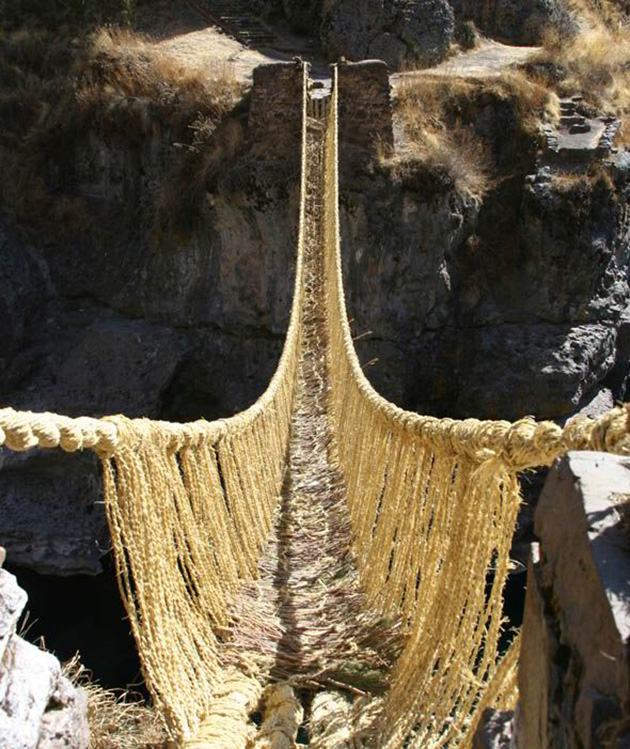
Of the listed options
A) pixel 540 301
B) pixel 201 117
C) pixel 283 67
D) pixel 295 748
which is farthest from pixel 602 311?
pixel 295 748

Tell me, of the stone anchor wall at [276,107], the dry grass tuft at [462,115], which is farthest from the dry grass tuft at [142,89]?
the dry grass tuft at [462,115]

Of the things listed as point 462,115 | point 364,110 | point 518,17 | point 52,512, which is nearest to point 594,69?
point 518,17

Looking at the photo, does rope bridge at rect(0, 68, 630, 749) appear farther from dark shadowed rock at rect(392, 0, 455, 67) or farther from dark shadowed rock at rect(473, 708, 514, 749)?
dark shadowed rock at rect(392, 0, 455, 67)

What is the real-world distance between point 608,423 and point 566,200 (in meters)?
8.90

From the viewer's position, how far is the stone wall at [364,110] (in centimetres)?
927

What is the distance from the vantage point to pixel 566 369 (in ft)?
31.3

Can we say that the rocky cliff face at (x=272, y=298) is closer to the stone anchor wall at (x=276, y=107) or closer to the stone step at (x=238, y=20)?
the stone anchor wall at (x=276, y=107)

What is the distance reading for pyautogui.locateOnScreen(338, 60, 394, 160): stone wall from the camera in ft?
30.4

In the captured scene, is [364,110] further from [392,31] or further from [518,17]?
[518,17]

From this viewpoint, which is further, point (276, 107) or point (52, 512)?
point (52, 512)

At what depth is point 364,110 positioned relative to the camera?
30.8ft

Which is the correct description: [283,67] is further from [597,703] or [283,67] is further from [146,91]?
[597,703]

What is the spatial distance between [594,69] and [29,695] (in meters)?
11.7

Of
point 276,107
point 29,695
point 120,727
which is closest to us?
point 29,695
